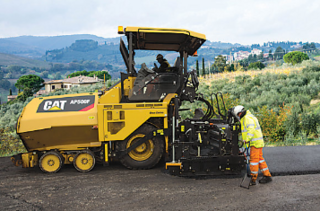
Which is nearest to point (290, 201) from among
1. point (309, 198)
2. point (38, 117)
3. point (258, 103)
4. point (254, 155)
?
point (309, 198)

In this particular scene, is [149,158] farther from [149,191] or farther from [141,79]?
[141,79]

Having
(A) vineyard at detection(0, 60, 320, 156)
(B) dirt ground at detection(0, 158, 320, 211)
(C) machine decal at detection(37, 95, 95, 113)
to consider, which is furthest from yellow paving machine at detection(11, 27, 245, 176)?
(A) vineyard at detection(0, 60, 320, 156)

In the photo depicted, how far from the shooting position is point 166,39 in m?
5.94

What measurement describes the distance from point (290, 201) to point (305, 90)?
11235 millimetres

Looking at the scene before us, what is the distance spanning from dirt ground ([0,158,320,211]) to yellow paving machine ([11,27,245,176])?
311mm

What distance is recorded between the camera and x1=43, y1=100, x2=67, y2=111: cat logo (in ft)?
18.5

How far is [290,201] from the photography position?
159 inches

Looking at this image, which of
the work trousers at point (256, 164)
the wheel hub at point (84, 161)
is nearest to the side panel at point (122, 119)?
the wheel hub at point (84, 161)

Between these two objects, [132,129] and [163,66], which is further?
[163,66]

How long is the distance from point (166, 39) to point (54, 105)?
9.10 feet

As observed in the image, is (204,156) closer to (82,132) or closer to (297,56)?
(82,132)

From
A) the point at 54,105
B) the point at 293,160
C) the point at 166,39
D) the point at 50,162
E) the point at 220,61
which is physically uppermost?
the point at 220,61

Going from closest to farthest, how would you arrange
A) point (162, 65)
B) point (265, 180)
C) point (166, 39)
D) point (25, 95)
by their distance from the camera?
1. point (265, 180)
2. point (166, 39)
3. point (162, 65)
4. point (25, 95)

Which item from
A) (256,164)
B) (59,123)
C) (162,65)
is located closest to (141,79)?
(162,65)
